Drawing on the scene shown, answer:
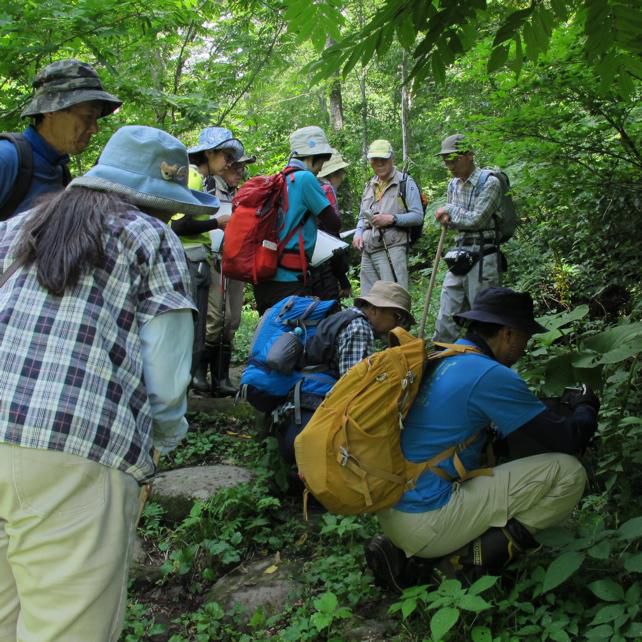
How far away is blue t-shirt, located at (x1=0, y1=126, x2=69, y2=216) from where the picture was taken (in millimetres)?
3248

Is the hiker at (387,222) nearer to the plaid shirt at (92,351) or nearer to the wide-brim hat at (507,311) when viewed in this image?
the wide-brim hat at (507,311)

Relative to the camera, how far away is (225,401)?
5.97m

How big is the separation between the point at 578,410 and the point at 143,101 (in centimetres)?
453

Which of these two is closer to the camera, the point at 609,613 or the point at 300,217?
the point at 609,613

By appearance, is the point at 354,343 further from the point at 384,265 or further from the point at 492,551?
the point at 384,265

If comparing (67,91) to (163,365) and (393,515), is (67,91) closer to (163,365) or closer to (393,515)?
(163,365)

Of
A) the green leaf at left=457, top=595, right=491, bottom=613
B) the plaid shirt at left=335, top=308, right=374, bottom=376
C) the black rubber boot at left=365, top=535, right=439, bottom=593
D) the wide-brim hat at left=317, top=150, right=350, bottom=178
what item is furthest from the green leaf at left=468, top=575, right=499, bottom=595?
the wide-brim hat at left=317, top=150, right=350, bottom=178

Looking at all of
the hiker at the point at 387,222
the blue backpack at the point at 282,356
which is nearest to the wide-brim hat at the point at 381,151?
the hiker at the point at 387,222

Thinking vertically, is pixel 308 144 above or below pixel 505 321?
above

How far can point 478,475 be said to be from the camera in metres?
3.26

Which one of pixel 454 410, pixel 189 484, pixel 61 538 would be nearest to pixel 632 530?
pixel 454 410

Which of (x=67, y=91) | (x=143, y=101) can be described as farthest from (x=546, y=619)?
(x=143, y=101)

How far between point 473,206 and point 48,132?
406 centimetres

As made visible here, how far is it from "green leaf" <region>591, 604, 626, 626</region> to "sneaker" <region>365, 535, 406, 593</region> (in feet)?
3.10
